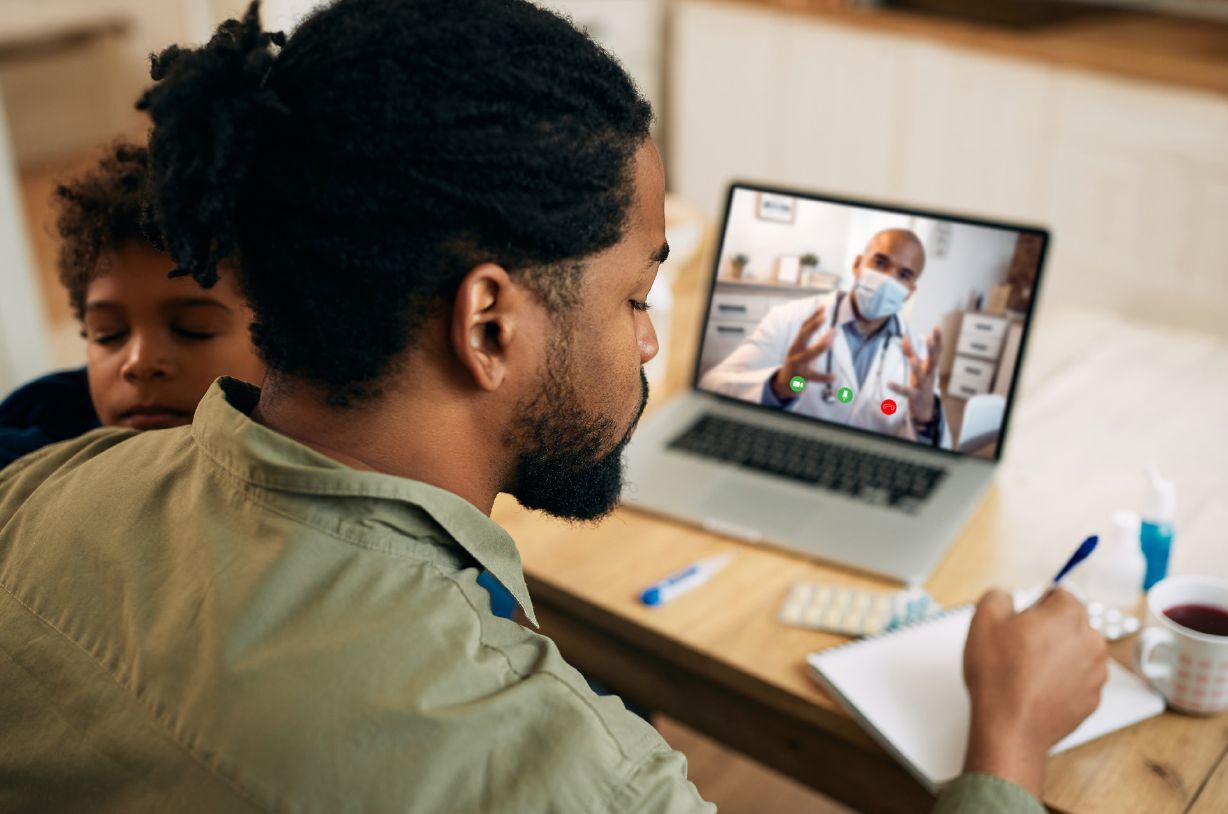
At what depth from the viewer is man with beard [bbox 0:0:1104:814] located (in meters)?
0.65

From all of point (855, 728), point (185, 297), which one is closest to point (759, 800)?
point (855, 728)

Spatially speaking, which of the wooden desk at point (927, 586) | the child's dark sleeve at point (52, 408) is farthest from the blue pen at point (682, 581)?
the child's dark sleeve at point (52, 408)

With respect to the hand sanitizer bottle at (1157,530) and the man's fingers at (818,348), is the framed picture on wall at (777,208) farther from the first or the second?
the hand sanitizer bottle at (1157,530)

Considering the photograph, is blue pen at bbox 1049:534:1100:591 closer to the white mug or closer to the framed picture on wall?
the white mug

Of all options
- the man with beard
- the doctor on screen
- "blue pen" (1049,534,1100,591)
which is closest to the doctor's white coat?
the doctor on screen

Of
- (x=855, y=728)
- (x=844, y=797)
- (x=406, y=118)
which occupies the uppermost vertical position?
(x=406, y=118)

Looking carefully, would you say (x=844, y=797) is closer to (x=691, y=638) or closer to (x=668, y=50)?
(x=691, y=638)

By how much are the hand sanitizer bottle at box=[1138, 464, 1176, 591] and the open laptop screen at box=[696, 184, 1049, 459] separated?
16 centimetres

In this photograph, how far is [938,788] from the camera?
94 centimetres

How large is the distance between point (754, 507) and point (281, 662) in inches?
28.8

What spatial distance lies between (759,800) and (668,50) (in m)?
2.89

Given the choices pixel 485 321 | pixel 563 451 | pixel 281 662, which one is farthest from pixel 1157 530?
pixel 281 662

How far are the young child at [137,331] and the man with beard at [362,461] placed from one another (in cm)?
41

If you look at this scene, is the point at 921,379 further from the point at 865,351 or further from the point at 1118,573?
the point at 1118,573
